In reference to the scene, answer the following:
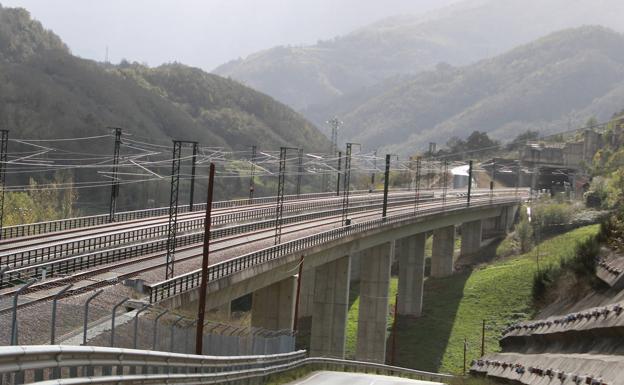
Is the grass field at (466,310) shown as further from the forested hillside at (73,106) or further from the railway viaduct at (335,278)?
the forested hillside at (73,106)

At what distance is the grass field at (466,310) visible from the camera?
83.9 metres

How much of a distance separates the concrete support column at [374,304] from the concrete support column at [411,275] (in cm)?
936

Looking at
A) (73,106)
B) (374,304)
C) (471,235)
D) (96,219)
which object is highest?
(73,106)

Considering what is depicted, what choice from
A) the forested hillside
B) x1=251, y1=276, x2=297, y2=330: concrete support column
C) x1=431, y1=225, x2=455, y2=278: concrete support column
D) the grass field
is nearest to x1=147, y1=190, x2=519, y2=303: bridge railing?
x1=251, y1=276, x2=297, y2=330: concrete support column

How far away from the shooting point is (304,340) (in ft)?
300

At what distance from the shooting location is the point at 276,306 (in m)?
68.2

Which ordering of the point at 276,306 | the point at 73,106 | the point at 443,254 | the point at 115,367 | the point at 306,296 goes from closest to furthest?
the point at 115,367 → the point at 276,306 → the point at 306,296 → the point at 443,254 → the point at 73,106

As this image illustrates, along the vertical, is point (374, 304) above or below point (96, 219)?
below

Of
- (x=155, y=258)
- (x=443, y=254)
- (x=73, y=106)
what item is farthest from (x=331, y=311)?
(x=73, y=106)

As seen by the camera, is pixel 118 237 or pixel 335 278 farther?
pixel 335 278

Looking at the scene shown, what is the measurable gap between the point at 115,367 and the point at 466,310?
7838 cm

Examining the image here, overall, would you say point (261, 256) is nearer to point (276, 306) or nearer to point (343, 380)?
point (276, 306)

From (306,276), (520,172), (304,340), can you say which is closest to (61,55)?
(520,172)

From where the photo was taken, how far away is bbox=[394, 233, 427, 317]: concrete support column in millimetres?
101812
